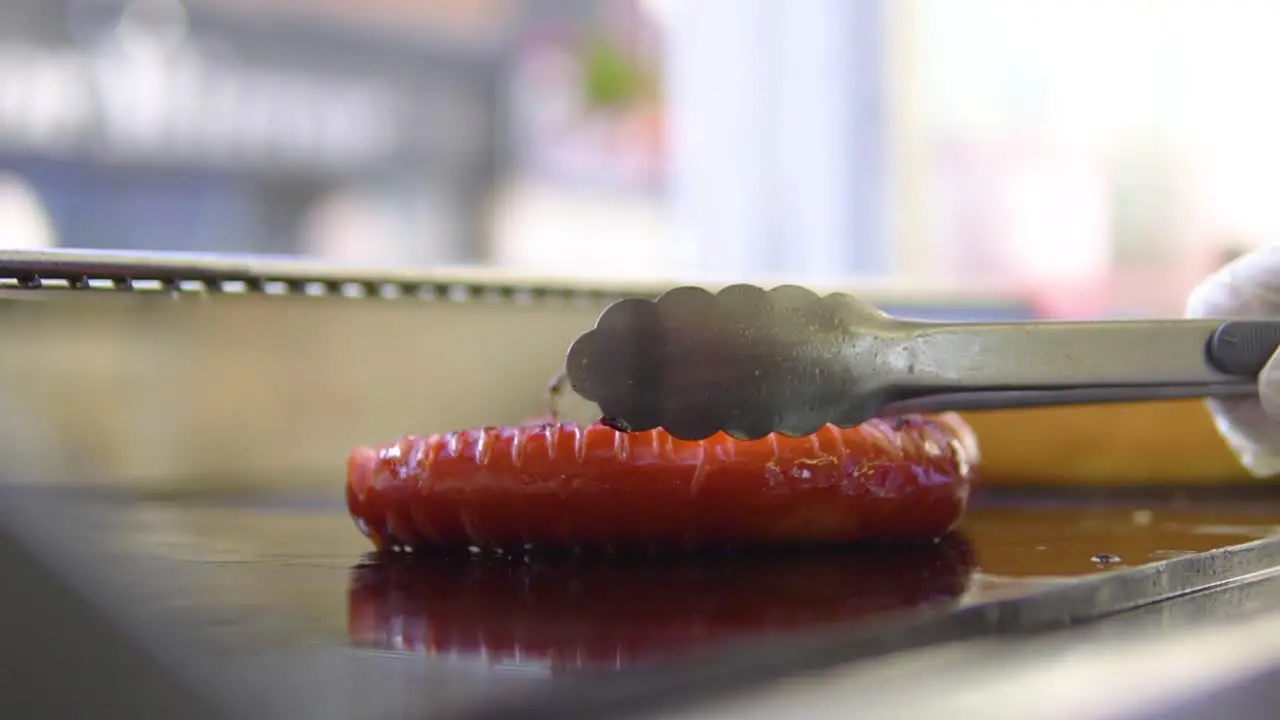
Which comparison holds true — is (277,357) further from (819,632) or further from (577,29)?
(577,29)

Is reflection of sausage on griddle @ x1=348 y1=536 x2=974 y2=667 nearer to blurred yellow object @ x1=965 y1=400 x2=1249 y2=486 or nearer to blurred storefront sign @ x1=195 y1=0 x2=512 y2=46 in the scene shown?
blurred yellow object @ x1=965 y1=400 x2=1249 y2=486

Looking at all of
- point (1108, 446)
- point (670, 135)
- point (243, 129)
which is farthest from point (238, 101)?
point (1108, 446)

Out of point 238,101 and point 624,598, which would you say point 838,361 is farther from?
point 238,101

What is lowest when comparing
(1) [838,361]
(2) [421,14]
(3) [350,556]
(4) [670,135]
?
(3) [350,556]

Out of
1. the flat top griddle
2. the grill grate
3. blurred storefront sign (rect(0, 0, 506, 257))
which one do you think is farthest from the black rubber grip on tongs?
blurred storefront sign (rect(0, 0, 506, 257))

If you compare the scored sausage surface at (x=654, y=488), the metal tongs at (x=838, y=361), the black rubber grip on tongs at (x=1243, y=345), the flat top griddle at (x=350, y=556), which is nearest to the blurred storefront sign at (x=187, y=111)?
the flat top griddle at (x=350, y=556)

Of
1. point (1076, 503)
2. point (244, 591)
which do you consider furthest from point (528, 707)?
point (1076, 503)
